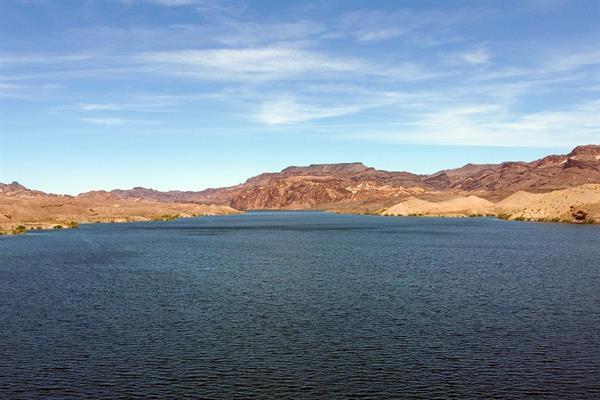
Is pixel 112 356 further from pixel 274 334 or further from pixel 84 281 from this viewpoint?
pixel 84 281

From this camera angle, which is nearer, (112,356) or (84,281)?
(112,356)

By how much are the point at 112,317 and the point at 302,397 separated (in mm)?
23204

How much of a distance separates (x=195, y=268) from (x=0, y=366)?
Result: 44.8 metres

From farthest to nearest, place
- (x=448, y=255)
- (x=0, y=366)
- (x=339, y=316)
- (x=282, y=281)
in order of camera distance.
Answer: (x=448, y=255)
(x=282, y=281)
(x=339, y=316)
(x=0, y=366)

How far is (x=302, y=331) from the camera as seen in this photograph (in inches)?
1553

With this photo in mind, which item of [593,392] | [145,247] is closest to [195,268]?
[145,247]

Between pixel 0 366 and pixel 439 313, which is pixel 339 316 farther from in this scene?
pixel 0 366

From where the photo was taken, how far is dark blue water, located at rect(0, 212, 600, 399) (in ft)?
94.5

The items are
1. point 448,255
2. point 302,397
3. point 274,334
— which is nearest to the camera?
point 302,397

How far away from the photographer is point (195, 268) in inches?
3017

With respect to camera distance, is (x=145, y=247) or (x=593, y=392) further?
(x=145, y=247)

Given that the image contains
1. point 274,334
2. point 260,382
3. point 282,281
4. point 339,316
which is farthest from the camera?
point 282,281

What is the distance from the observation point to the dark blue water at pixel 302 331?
28.8 metres

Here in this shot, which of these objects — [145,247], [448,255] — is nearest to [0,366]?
[448,255]
